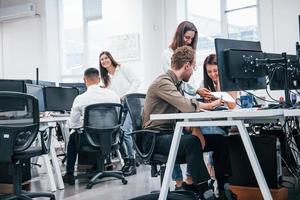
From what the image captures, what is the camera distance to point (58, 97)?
4.54m

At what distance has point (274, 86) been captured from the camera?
250 centimetres

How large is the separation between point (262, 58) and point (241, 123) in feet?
1.74

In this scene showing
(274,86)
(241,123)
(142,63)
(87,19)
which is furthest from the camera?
(87,19)

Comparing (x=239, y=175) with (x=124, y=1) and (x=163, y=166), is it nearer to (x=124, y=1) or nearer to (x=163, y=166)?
(x=163, y=166)

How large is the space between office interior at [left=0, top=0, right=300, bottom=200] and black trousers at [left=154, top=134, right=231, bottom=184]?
1.03 ft

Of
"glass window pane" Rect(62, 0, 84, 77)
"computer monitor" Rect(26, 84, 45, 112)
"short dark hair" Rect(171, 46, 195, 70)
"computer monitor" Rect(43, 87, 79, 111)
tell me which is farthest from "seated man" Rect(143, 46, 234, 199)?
"glass window pane" Rect(62, 0, 84, 77)

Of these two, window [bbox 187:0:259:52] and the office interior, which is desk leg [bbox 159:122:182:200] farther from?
window [bbox 187:0:259:52]

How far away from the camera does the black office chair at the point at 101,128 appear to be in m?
3.45

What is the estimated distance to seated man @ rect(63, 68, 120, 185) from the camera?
3621mm

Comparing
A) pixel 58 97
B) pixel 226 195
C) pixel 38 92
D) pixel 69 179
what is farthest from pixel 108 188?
pixel 58 97

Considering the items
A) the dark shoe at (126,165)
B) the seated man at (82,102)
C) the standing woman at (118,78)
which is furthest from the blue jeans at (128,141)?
the standing woman at (118,78)

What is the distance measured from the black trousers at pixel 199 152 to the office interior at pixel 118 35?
315 mm

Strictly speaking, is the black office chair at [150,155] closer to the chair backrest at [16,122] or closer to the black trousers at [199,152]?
the black trousers at [199,152]

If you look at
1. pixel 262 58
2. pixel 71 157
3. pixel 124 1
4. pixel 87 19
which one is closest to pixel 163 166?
pixel 262 58
